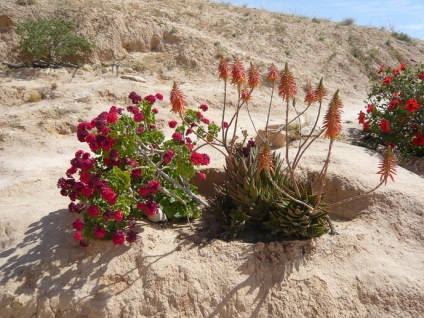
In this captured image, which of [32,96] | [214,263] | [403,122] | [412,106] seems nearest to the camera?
[214,263]

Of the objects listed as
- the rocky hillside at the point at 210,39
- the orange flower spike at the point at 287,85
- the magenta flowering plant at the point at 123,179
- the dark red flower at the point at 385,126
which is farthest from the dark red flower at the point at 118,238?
the rocky hillside at the point at 210,39

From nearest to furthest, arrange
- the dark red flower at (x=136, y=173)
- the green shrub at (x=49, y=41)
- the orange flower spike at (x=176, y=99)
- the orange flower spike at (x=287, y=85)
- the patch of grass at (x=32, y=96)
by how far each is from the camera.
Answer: the orange flower spike at (x=287, y=85) → the orange flower spike at (x=176, y=99) → the dark red flower at (x=136, y=173) → the patch of grass at (x=32, y=96) → the green shrub at (x=49, y=41)

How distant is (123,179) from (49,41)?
923 cm

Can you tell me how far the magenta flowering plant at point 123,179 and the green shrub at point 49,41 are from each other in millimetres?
8390

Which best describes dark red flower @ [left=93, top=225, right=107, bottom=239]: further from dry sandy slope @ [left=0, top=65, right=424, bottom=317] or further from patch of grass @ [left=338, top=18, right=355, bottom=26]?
patch of grass @ [left=338, top=18, right=355, bottom=26]

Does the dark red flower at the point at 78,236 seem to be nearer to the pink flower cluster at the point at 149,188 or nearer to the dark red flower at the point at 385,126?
the pink flower cluster at the point at 149,188

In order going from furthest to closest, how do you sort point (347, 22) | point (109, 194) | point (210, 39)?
point (347, 22), point (210, 39), point (109, 194)

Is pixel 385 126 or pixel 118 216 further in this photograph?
pixel 385 126

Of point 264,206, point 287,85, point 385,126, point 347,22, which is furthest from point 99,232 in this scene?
point 347,22

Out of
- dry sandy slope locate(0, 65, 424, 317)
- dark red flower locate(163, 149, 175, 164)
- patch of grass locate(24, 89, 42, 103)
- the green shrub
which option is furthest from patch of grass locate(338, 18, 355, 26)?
dark red flower locate(163, 149, 175, 164)

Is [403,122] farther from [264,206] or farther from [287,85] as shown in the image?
[287,85]

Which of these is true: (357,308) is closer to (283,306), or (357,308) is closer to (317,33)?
(283,306)

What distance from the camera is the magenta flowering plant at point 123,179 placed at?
130 inches

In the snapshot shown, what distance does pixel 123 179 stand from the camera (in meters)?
3.37
